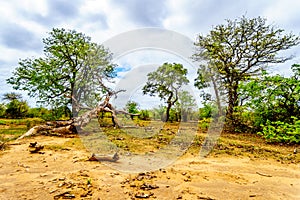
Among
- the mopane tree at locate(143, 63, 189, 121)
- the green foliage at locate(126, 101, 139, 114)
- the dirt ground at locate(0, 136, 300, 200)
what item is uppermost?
the mopane tree at locate(143, 63, 189, 121)

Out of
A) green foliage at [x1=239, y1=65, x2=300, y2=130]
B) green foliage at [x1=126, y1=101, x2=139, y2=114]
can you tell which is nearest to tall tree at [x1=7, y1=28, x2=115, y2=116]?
green foliage at [x1=126, y1=101, x2=139, y2=114]

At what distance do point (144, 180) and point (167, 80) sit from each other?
39.6ft

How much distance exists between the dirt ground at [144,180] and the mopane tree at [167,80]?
35.2ft

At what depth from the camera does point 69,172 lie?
3260mm

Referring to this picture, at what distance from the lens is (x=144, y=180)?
2990 millimetres

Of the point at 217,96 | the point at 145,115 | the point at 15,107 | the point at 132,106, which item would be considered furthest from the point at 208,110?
the point at 15,107

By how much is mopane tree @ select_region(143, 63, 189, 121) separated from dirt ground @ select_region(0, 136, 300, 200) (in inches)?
423

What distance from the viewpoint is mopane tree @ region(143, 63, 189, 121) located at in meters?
14.6

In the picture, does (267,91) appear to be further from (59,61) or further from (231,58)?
(59,61)

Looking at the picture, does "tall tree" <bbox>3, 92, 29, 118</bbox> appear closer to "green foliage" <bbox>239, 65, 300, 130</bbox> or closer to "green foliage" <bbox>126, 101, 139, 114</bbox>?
"green foliage" <bbox>126, 101, 139, 114</bbox>

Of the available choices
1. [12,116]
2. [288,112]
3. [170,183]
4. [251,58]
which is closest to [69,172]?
[170,183]

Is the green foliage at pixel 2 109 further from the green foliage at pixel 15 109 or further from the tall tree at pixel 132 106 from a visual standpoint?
the tall tree at pixel 132 106

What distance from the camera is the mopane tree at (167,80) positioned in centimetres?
1463

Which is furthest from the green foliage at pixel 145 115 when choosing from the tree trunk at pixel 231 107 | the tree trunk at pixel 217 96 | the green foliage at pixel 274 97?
the green foliage at pixel 274 97
